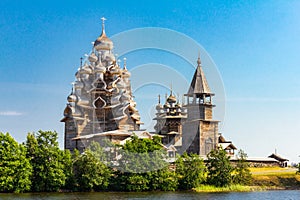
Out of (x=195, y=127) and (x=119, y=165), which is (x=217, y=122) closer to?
(x=195, y=127)

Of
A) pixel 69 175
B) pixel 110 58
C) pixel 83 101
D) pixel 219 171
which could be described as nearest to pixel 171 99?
pixel 110 58

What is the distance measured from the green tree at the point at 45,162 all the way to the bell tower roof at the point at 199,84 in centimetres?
1789

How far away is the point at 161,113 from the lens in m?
63.8

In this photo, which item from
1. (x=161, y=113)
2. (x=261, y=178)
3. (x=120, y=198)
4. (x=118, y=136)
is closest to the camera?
(x=120, y=198)

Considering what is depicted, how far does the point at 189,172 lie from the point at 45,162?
11506mm

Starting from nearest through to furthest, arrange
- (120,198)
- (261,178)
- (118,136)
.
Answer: (120,198) → (261,178) → (118,136)

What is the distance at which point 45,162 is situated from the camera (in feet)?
123

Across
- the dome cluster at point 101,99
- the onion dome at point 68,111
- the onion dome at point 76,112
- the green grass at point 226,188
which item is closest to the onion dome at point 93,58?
the dome cluster at point 101,99

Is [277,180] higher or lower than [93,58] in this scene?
lower

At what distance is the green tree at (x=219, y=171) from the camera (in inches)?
1604

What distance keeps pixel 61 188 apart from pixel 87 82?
20.7m

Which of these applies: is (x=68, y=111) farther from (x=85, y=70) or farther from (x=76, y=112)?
(x=85, y=70)

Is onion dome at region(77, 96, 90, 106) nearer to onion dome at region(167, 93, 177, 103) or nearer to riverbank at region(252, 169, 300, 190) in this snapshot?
onion dome at region(167, 93, 177, 103)

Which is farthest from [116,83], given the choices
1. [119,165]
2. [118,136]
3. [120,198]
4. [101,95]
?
[120,198]
